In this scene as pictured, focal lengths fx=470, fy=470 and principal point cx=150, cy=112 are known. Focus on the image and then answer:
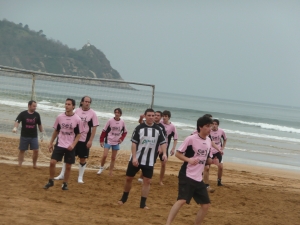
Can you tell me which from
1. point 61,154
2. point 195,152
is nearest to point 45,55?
point 61,154

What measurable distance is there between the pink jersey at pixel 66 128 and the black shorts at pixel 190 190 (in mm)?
3059

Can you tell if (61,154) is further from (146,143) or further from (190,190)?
(190,190)

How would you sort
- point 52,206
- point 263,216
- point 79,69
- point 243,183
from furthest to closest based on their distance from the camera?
point 79,69
point 243,183
point 263,216
point 52,206

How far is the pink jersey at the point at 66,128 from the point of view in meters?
8.98

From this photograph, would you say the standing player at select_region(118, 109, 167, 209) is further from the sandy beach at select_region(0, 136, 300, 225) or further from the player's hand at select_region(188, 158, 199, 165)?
the player's hand at select_region(188, 158, 199, 165)

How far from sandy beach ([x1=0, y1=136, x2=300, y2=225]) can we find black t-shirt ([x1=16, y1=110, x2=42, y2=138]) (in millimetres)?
868

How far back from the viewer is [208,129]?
6.55m

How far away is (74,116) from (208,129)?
3368 millimetres

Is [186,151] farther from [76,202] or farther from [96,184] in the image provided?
[96,184]

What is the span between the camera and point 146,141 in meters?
8.13

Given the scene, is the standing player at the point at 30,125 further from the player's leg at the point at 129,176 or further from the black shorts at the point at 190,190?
the black shorts at the point at 190,190

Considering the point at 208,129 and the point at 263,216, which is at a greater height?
the point at 208,129

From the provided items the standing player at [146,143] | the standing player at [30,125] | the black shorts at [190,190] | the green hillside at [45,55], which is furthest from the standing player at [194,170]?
the green hillside at [45,55]

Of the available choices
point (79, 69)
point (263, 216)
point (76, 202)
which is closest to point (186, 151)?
point (76, 202)
